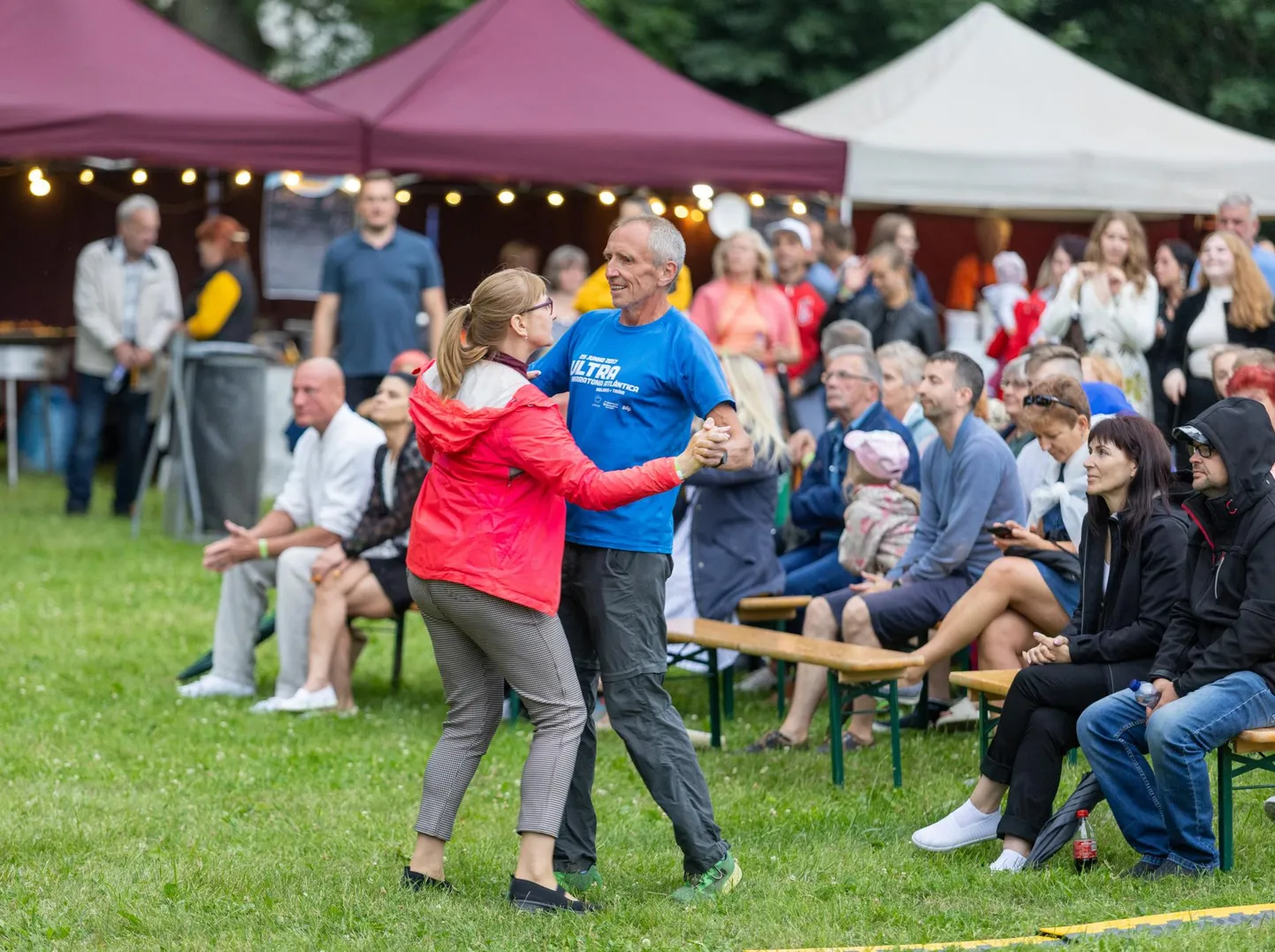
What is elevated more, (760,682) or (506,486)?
(506,486)

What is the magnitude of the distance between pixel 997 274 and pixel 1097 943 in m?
9.63

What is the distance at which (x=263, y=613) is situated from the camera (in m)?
8.31

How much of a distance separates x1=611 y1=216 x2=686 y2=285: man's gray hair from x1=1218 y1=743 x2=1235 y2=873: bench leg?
2041mm

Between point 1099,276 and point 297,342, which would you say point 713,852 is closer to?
point 1099,276

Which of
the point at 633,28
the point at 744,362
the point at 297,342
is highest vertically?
the point at 744,362

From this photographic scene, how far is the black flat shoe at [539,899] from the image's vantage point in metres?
4.81

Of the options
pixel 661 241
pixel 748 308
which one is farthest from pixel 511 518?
pixel 748 308

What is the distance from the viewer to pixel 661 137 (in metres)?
12.6

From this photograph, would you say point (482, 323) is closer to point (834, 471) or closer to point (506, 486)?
point (506, 486)

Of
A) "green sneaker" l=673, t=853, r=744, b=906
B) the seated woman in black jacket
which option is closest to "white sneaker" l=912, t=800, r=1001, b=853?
the seated woman in black jacket

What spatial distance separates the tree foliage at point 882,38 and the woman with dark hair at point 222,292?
31.9 ft

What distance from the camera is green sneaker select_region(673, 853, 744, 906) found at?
4973 millimetres

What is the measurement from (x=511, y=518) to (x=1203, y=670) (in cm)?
198

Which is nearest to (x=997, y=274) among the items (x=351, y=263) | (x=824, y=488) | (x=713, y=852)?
(x=351, y=263)
